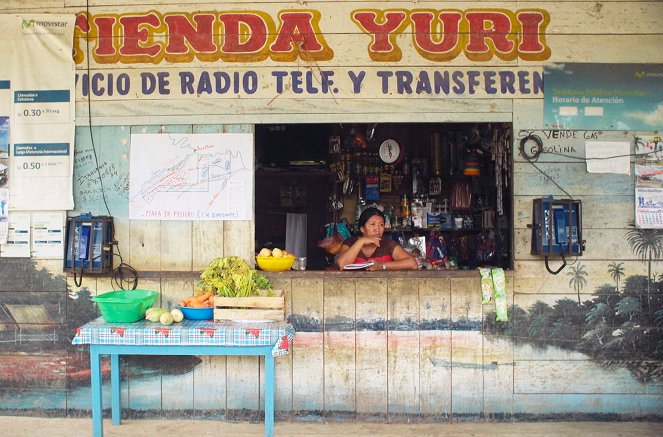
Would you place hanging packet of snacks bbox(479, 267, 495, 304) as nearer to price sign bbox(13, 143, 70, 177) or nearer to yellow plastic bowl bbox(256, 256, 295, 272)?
yellow plastic bowl bbox(256, 256, 295, 272)

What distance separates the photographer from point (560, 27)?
5.27 m

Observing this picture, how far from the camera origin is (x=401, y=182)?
8.52 meters

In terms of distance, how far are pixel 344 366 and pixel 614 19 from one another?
375cm

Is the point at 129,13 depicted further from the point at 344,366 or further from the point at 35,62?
the point at 344,366

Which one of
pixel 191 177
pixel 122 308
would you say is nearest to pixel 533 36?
pixel 191 177

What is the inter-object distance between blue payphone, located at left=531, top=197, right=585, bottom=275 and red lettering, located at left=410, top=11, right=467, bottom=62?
150cm

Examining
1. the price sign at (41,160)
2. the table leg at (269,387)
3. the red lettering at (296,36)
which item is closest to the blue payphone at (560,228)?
the red lettering at (296,36)

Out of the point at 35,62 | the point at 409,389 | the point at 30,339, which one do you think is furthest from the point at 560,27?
the point at 30,339

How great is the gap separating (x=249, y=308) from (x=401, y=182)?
4.30m

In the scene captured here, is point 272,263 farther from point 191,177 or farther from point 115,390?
point 115,390

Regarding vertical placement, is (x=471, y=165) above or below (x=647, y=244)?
above

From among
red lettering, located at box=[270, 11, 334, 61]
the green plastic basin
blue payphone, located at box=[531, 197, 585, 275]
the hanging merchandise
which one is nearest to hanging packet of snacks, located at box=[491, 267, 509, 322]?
blue payphone, located at box=[531, 197, 585, 275]

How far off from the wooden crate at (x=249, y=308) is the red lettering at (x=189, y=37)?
211cm

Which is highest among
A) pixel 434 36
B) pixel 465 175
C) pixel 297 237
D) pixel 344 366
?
pixel 434 36
